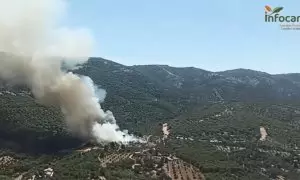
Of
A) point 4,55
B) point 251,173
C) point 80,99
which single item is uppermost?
point 4,55

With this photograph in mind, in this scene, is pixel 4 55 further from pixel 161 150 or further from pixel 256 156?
pixel 256 156

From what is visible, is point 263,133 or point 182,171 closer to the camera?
point 182,171

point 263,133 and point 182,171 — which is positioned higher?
point 263,133

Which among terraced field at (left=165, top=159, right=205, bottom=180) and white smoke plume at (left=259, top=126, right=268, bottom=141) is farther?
white smoke plume at (left=259, top=126, right=268, bottom=141)

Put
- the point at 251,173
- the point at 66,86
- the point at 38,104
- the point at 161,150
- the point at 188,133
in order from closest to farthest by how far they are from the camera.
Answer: the point at 251,173 < the point at 161,150 < the point at 66,86 < the point at 38,104 < the point at 188,133

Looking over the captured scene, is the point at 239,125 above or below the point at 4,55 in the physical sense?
below

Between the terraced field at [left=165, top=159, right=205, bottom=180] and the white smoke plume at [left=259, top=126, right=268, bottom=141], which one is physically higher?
the white smoke plume at [left=259, top=126, right=268, bottom=141]

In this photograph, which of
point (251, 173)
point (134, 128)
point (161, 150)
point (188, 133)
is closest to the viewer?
point (251, 173)

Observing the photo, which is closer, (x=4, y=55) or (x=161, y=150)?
(x=161, y=150)

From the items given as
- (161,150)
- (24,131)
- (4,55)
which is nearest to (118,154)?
(161,150)

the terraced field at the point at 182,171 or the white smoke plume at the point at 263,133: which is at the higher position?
the white smoke plume at the point at 263,133

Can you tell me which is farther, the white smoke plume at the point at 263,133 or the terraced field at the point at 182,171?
the white smoke plume at the point at 263,133
